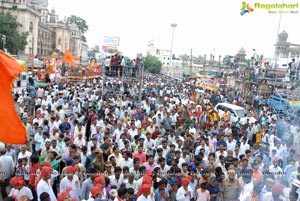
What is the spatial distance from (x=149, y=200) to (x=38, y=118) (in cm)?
527

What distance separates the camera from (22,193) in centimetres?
489

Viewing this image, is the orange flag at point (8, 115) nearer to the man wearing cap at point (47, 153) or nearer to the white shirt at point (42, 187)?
the white shirt at point (42, 187)

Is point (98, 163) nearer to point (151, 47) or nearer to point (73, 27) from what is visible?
point (73, 27)

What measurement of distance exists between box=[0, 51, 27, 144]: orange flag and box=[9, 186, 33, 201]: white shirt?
1.14 m

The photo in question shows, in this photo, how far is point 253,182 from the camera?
6.12m

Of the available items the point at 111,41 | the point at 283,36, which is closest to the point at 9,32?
the point at 111,41

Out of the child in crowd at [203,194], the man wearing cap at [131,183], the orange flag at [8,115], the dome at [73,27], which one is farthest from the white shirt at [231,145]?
the dome at [73,27]

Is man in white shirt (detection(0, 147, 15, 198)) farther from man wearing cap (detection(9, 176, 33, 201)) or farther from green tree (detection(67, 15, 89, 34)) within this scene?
green tree (detection(67, 15, 89, 34))

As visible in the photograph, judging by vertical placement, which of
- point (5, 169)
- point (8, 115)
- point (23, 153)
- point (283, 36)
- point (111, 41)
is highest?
point (283, 36)

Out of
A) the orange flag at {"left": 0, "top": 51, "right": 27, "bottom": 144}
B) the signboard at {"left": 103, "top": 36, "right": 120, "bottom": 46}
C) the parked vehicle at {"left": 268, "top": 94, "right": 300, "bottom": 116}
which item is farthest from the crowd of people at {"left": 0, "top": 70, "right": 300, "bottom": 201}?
the signboard at {"left": 103, "top": 36, "right": 120, "bottom": 46}

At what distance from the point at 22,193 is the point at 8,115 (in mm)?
1434

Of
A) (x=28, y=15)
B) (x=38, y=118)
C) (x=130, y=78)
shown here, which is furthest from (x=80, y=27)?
(x=38, y=118)

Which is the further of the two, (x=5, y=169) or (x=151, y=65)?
(x=151, y=65)

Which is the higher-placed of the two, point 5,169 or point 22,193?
point 22,193
